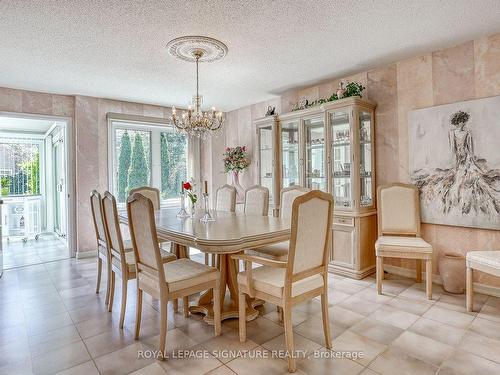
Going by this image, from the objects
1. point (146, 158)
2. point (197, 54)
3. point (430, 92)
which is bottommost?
point (146, 158)

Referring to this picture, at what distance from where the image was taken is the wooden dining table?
2086 mm

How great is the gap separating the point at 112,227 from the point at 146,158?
3.04 metres

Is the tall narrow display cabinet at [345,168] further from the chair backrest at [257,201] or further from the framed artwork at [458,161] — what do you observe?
the chair backrest at [257,201]

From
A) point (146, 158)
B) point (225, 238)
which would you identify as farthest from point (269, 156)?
point (225, 238)

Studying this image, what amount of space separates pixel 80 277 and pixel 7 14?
9.45 feet

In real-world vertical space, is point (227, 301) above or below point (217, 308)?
below

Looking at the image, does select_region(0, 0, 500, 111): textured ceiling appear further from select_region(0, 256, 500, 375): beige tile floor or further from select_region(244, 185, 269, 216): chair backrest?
select_region(0, 256, 500, 375): beige tile floor

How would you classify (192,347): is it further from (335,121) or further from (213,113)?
(335,121)

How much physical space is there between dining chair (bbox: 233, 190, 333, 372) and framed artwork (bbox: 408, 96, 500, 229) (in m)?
1.90

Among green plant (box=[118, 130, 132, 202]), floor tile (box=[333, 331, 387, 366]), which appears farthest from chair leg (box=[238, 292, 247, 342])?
green plant (box=[118, 130, 132, 202])

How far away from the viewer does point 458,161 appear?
→ 10.3 ft

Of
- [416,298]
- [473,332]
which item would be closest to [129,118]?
[416,298]

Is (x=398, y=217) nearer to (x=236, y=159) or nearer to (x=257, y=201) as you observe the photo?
(x=257, y=201)

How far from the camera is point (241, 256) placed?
2086mm
